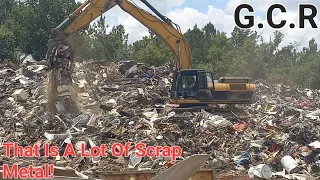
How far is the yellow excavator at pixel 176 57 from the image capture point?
1435 centimetres

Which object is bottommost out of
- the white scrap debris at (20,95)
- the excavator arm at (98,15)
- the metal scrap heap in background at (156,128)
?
the metal scrap heap in background at (156,128)

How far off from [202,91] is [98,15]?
3.75 m

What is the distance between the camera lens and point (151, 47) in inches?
1519

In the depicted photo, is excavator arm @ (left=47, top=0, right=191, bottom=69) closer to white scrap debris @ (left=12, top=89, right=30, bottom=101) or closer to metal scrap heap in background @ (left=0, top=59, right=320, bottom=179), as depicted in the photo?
metal scrap heap in background @ (left=0, top=59, right=320, bottom=179)

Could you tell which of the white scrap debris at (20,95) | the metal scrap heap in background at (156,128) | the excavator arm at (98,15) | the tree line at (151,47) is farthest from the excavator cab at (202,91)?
the tree line at (151,47)

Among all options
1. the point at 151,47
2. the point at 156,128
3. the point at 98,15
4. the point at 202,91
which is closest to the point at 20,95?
the point at 98,15

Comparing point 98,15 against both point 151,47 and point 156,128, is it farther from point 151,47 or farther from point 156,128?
point 151,47

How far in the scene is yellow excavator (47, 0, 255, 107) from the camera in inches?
565

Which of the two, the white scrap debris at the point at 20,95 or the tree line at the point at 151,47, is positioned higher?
the tree line at the point at 151,47

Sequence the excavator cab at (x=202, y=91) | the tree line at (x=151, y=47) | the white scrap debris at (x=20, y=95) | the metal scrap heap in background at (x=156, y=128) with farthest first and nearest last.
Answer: the tree line at (x=151, y=47)
the white scrap debris at (x=20, y=95)
the excavator cab at (x=202, y=91)
the metal scrap heap in background at (x=156, y=128)

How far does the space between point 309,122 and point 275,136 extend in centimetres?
146

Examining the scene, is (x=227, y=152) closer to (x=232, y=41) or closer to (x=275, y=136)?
(x=275, y=136)

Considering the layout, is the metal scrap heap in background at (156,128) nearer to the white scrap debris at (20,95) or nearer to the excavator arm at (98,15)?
the white scrap debris at (20,95)

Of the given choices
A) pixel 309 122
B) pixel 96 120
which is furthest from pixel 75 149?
pixel 309 122
